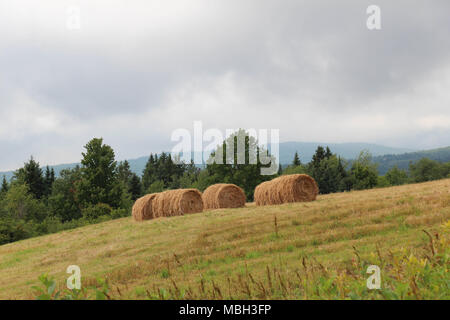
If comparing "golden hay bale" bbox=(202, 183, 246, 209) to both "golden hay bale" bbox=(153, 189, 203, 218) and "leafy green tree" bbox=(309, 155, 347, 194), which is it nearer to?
"golden hay bale" bbox=(153, 189, 203, 218)

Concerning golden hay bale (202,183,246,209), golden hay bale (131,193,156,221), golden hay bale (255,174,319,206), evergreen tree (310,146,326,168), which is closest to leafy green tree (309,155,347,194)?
evergreen tree (310,146,326,168)

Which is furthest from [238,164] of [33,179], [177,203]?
[33,179]

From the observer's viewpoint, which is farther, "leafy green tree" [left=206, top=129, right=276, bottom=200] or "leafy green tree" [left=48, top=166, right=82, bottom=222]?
"leafy green tree" [left=48, top=166, right=82, bottom=222]

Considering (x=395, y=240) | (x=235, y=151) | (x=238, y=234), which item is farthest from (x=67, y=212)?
(x=395, y=240)

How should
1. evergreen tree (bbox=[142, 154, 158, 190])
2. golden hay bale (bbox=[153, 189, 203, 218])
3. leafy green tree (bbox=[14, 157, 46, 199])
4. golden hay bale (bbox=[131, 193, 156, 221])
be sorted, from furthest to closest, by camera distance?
1. evergreen tree (bbox=[142, 154, 158, 190])
2. leafy green tree (bbox=[14, 157, 46, 199])
3. golden hay bale (bbox=[131, 193, 156, 221])
4. golden hay bale (bbox=[153, 189, 203, 218])

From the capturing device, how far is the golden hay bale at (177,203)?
23.4m

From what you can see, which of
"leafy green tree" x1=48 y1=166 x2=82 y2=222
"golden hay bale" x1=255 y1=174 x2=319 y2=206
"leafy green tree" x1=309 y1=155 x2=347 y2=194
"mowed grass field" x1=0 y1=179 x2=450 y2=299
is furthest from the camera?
"leafy green tree" x1=309 y1=155 x2=347 y2=194

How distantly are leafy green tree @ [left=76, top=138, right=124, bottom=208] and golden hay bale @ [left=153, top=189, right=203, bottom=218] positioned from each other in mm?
26704

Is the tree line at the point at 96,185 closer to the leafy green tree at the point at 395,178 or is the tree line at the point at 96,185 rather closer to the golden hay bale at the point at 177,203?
the leafy green tree at the point at 395,178

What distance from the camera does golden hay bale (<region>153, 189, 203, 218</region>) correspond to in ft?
76.7

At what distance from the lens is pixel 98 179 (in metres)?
49.5
